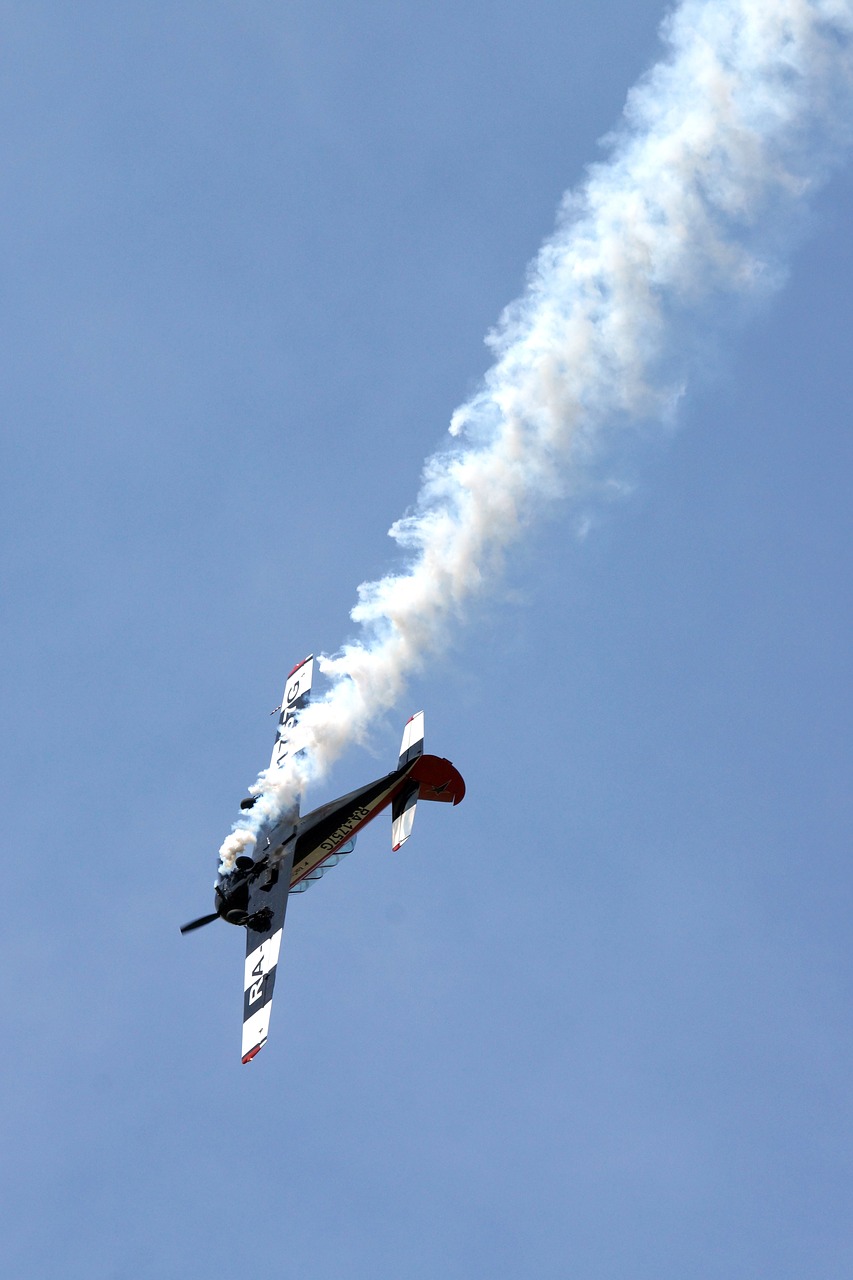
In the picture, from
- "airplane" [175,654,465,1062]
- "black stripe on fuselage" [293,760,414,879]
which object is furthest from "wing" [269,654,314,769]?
"black stripe on fuselage" [293,760,414,879]

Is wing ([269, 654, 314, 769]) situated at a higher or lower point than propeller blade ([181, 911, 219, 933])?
higher

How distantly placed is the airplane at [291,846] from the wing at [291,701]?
4 centimetres

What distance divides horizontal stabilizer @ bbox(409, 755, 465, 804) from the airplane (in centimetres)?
3

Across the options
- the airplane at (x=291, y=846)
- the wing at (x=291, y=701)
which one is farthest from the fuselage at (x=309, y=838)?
the wing at (x=291, y=701)

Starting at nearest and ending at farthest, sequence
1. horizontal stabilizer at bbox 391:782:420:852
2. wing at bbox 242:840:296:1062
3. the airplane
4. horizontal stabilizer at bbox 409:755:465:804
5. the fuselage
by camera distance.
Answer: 1. wing at bbox 242:840:296:1062
2. the airplane
3. the fuselage
4. horizontal stabilizer at bbox 391:782:420:852
5. horizontal stabilizer at bbox 409:755:465:804

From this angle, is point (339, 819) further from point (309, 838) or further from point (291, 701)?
point (291, 701)

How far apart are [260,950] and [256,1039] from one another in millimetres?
2559

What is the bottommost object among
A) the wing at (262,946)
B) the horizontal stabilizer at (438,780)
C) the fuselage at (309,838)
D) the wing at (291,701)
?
the wing at (262,946)

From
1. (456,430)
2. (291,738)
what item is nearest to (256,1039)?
(291,738)

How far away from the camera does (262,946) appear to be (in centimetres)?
4219

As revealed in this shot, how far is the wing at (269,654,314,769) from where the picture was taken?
47.1 metres

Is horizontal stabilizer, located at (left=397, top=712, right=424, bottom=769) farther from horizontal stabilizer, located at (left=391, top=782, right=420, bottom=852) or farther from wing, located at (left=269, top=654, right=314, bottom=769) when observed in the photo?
wing, located at (left=269, top=654, right=314, bottom=769)

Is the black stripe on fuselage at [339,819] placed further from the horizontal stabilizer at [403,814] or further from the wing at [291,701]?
the wing at [291,701]

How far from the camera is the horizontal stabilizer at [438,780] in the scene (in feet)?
151
